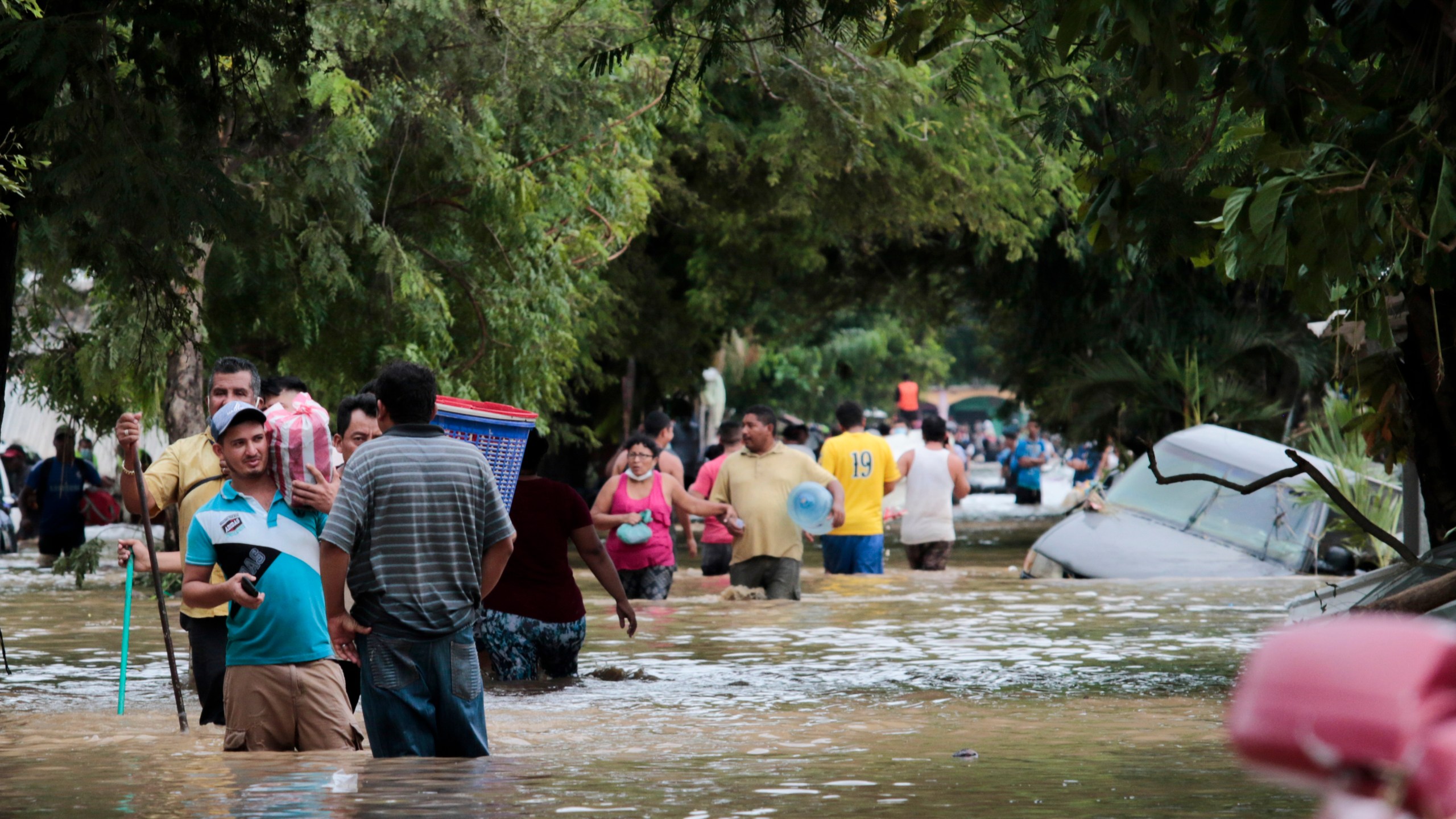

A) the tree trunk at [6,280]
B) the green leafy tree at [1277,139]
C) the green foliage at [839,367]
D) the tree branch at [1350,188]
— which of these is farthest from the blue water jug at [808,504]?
the green foliage at [839,367]

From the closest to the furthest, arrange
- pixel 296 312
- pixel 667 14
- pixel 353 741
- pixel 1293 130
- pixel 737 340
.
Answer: pixel 1293 130
pixel 353 741
pixel 667 14
pixel 296 312
pixel 737 340

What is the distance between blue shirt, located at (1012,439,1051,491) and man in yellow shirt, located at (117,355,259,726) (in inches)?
1393

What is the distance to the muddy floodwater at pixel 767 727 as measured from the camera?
20.8 feet

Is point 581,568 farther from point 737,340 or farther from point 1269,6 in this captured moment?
point 737,340

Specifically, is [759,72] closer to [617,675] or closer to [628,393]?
[617,675]

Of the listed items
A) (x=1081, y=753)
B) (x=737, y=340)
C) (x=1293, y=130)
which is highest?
(x=737, y=340)

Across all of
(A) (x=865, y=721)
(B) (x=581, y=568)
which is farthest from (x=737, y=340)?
(A) (x=865, y=721)

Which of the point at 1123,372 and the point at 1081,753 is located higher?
the point at 1123,372

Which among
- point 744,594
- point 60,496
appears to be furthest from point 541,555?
point 60,496

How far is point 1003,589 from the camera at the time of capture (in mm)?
17297

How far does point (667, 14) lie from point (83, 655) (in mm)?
6686

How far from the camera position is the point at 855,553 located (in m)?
17.6

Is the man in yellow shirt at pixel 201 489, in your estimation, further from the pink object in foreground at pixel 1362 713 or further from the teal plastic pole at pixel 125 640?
the pink object in foreground at pixel 1362 713

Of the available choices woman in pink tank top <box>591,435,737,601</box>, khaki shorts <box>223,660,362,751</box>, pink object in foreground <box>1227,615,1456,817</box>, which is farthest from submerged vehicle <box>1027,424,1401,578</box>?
pink object in foreground <box>1227,615,1456,817</box>
